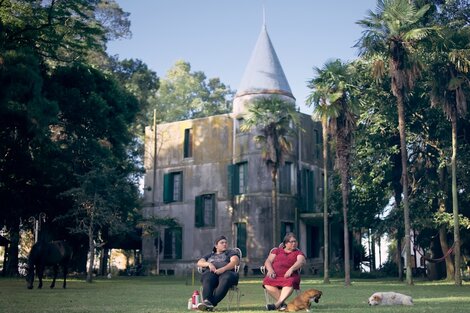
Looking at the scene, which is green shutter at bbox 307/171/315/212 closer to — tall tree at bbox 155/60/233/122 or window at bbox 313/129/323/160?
window at bbox 313/129/323/160

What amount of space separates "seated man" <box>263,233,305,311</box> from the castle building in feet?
87.2

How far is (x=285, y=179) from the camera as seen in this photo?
38.6 meters

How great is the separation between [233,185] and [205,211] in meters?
2.76

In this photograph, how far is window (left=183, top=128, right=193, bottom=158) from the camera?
42125 mm

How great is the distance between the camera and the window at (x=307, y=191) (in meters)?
39.5

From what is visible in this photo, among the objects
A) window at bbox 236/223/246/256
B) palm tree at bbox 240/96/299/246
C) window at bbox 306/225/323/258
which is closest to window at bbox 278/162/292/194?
window at bbox 236/223/246/256

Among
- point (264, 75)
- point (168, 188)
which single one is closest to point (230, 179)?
point (168, 188)

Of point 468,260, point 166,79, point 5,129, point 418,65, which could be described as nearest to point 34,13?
point 5,129

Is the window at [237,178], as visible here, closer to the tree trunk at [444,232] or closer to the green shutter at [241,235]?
the green shutter at [241,235]

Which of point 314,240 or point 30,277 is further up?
point 314,240

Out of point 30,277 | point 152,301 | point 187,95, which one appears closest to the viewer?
point 152,301

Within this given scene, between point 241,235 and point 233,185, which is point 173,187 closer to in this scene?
point 233,185

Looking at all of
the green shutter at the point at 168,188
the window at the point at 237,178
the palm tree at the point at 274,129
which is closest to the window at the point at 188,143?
the green shutter at the point at 168,188

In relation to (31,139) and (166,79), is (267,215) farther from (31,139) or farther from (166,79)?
(166,79)
